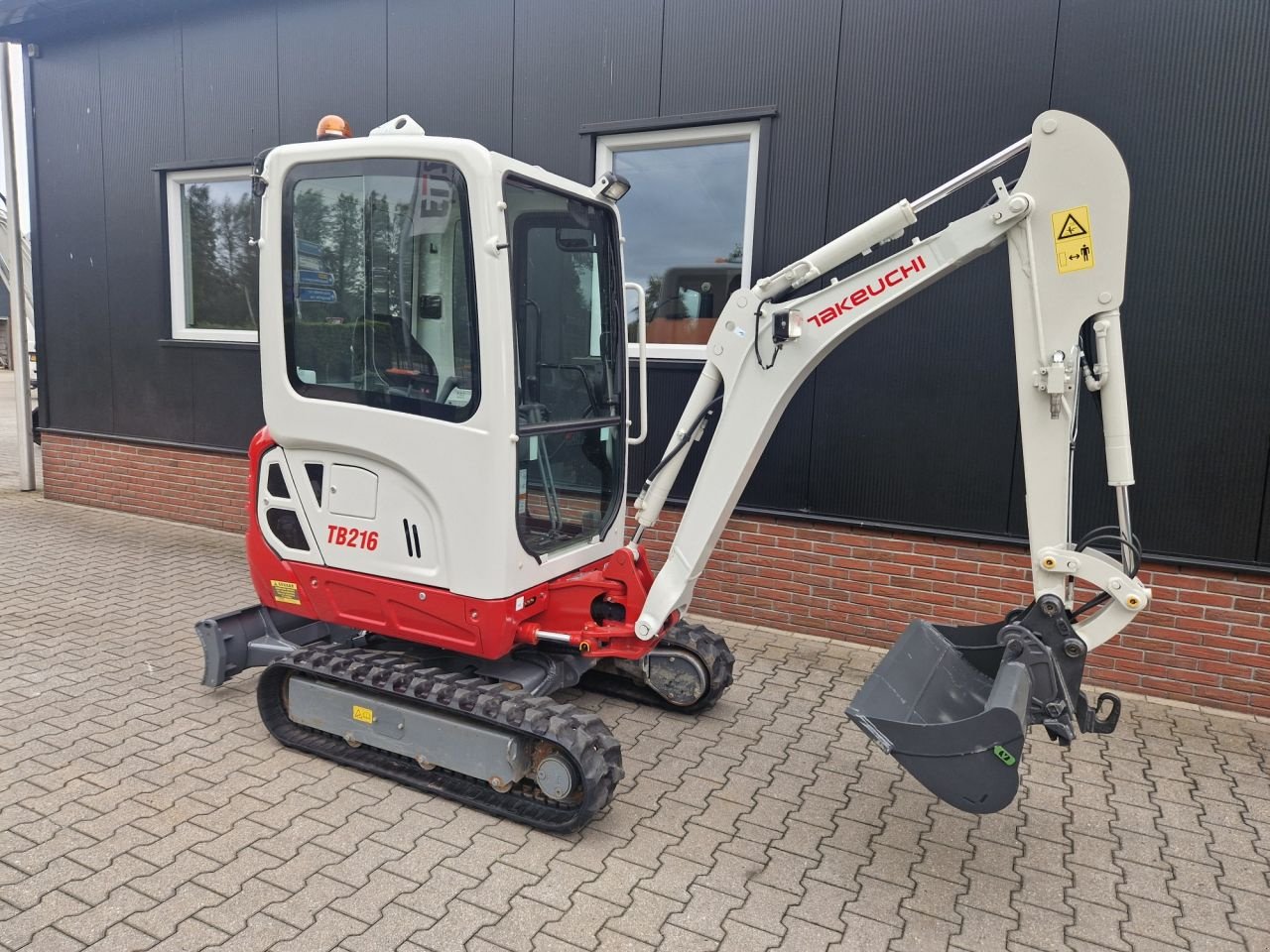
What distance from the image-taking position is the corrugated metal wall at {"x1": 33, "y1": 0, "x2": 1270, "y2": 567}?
4.43 m

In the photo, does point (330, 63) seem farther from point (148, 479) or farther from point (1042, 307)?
point (1042, 307)

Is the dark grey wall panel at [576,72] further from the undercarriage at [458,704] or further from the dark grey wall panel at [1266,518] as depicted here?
the dark grey wall panel at [1266,518]

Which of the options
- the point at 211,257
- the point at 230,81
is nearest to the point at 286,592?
the point at 211,257

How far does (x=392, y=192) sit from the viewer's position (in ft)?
10.9

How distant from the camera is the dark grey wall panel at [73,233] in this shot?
8055 millimetres

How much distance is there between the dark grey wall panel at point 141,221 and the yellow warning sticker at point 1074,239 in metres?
7.22

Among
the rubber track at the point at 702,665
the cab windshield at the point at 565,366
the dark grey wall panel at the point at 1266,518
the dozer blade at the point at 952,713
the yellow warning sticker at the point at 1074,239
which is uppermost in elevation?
the yellow warning sticker at the point at 1074,239

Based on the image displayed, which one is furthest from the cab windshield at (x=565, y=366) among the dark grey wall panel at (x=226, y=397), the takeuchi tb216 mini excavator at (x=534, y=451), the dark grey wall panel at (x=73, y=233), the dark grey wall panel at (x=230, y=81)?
the dark grey wall panel at (x=73, y=233)

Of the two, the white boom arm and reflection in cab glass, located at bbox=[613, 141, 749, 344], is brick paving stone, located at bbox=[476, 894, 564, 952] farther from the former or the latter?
reflection in cab glass, located at bbox=[613, 141, 749, 344]

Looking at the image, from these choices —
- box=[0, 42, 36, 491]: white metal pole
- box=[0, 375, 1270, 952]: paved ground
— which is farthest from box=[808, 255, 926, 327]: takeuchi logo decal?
box=[0, 42, 36, 491]: white metal pole

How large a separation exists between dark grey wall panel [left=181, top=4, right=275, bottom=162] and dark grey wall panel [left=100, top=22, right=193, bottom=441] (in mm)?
184

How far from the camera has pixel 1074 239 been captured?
9.46 feet

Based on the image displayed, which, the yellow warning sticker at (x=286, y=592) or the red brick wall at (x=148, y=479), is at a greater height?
the yellow warning sticker at (x=286, y=592)

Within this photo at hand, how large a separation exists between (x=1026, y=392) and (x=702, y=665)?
1.99 m
